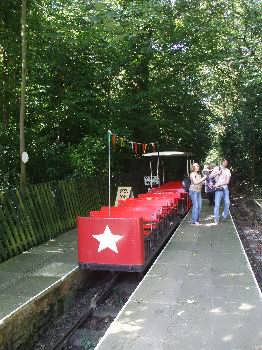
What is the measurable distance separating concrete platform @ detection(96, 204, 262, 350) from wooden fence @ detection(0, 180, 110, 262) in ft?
10.5

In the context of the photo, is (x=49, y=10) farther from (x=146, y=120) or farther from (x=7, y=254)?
(x=7, y=254)

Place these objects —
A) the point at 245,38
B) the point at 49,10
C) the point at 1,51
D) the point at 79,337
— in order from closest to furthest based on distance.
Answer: the point at 79,337, the point at 1,51, the point at 49,10, the point at 245,38

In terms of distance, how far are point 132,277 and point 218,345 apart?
4.32 meters

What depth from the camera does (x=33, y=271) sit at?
24.9 feet

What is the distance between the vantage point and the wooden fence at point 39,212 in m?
8.83

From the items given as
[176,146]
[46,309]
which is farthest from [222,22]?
[46,309]

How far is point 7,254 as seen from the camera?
339 inches

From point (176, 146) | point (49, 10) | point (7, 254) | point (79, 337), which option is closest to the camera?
point (79, 337)

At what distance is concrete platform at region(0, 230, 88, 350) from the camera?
548cm

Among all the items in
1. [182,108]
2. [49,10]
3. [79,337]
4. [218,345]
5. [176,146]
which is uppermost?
[49,10]

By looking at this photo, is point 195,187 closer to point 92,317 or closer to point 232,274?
point 232,274

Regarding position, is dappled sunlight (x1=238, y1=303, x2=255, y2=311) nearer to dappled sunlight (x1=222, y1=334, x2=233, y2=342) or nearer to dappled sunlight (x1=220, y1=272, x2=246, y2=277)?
dappled sunlight (x1=222, y1=334, x2=233, y2=342)

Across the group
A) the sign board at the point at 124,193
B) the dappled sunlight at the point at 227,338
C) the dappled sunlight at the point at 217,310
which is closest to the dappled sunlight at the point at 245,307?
the dappled sunlight at the point at 217,310

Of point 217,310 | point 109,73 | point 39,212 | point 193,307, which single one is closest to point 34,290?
point 193,307
